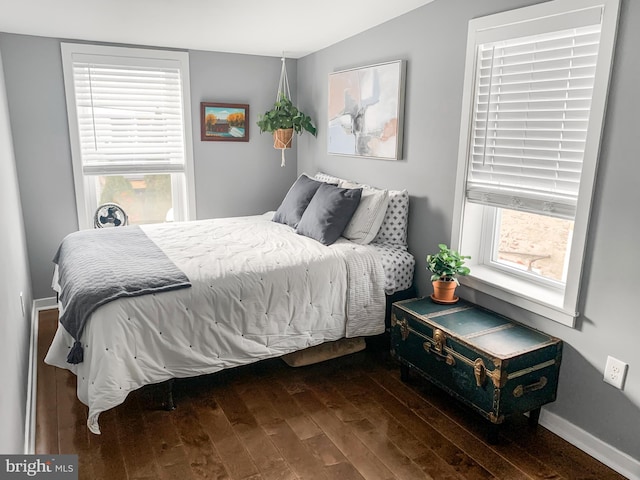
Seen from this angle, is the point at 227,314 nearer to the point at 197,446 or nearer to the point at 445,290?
the point at 197,446

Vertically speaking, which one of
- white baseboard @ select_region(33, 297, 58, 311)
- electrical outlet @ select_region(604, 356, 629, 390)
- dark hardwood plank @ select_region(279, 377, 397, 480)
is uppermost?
electrical outlet @ select_region(604, 356, 629, 390)

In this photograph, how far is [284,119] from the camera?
13.5 ft

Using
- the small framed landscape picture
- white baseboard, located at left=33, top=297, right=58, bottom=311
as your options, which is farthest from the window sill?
white baseboard, located at left=33, top=297, right=58, bottom=311

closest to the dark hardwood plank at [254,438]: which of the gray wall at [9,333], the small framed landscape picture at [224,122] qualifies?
the gray wall at [9,333]

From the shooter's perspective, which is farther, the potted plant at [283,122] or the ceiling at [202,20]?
the potted plant at [283,122]

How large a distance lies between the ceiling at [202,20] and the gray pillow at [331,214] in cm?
114

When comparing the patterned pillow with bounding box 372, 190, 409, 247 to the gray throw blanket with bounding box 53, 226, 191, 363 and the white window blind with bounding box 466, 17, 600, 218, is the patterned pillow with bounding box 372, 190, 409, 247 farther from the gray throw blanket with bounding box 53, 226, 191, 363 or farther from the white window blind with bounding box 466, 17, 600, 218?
the gray throw blanket with bounding box 53, 226, 191, 363

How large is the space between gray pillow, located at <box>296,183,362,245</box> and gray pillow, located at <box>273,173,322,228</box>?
27 cm

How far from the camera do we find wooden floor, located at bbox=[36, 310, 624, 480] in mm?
2062

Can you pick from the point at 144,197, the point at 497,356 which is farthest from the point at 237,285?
the point at 144,197

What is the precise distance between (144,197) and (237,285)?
2.12 m

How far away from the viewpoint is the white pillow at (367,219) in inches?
124

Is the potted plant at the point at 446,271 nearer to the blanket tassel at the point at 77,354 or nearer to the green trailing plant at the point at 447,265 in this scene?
the green trailing plant at the point at 447,265

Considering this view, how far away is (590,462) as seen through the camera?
2117 millimetres
